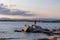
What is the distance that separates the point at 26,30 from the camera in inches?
1522

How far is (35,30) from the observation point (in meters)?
38.8

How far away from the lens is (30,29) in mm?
38875

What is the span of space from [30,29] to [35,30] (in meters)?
0.95

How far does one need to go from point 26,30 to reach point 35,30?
5.53 ft

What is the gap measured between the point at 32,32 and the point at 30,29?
783 mm

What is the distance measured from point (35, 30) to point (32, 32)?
2.50ft
